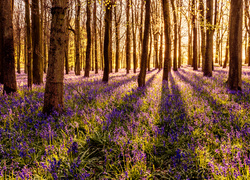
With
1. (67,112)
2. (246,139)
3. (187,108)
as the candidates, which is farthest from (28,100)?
(246,139)

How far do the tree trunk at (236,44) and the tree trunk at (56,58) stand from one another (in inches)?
271

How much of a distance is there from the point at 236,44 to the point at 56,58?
734 cm

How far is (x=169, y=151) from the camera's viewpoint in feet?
9.64

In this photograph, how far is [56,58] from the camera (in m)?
4.57

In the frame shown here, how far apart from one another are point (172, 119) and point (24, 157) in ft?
11.1

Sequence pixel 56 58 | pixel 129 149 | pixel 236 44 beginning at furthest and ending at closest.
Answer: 1. pixel 236 44
2. pixel 56 58
3. pixel 129 149

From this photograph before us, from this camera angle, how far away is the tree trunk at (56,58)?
4441 millimetres

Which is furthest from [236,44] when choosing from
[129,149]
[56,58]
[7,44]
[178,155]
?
[7,44]

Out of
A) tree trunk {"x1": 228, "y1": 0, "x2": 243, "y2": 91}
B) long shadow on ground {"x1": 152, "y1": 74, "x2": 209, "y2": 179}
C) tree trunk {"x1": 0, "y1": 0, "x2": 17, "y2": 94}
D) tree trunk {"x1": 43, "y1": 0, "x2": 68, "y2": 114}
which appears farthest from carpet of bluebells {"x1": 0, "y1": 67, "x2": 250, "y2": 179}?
tree trunk {"x1": 0, "y1": 0, "x2": 17, "y2": 94}

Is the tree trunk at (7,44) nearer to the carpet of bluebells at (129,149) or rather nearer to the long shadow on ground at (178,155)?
the carpet of bluebells at (129,149)

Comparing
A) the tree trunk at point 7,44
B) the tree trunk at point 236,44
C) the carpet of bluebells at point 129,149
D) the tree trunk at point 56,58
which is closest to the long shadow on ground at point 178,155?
the carpet of bluebells at point 129,149

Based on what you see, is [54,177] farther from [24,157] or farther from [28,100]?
[28,100]

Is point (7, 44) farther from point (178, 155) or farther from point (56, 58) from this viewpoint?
point (178, 155)

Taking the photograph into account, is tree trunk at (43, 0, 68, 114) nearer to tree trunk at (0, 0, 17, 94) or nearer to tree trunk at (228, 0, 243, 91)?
tree trunk at (0, 0, 17, 94)
